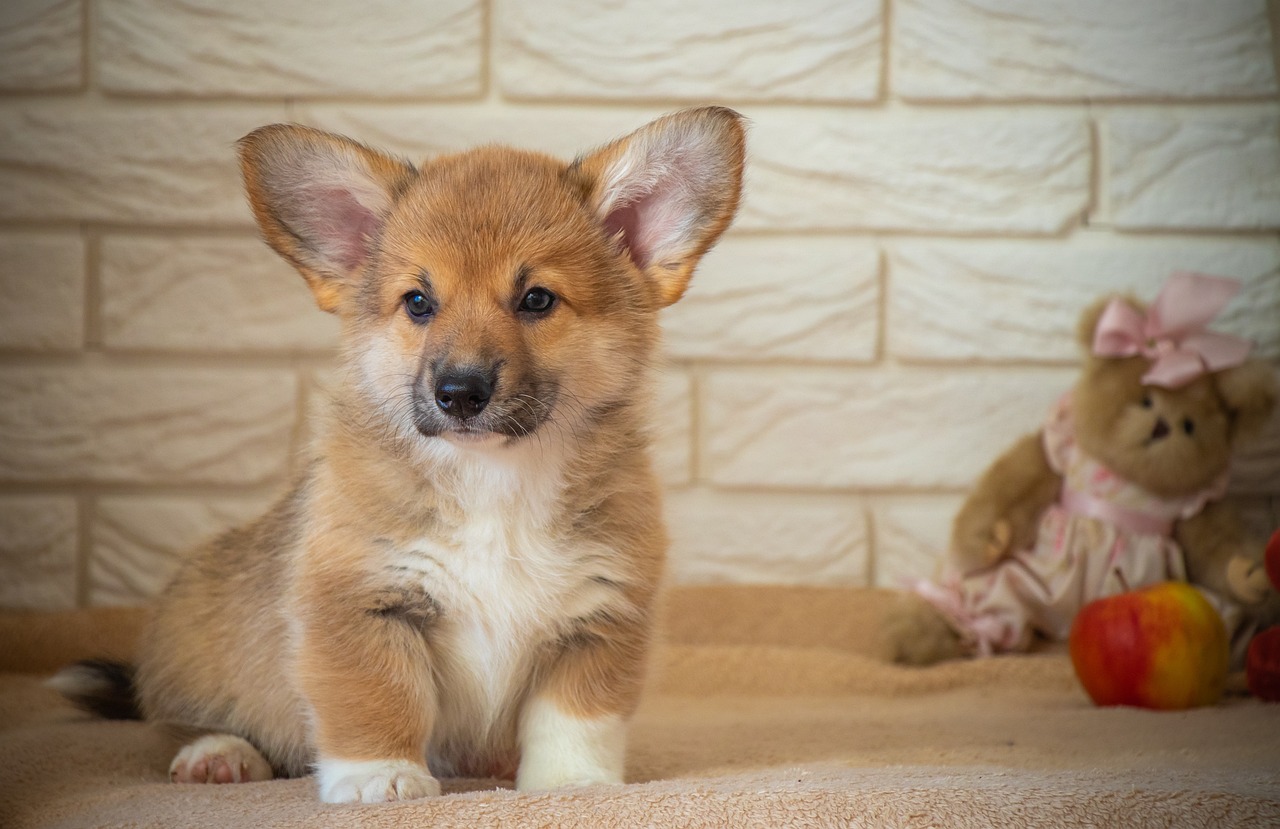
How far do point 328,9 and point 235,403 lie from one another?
83cm

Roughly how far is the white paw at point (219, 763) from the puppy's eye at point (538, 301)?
72cm

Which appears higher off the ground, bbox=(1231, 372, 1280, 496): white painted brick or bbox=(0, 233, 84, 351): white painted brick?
bbox=(0, 233, 84, 351): white painted brick

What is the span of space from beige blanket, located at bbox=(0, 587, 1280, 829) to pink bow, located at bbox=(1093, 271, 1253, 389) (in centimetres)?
61

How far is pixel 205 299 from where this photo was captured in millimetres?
2551

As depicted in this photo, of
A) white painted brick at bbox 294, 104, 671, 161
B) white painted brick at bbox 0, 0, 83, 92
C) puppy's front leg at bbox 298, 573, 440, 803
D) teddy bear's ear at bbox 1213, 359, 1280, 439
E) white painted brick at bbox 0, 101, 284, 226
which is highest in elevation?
white painted brick at bbox 0, 0, 83, 92

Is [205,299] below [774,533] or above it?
above

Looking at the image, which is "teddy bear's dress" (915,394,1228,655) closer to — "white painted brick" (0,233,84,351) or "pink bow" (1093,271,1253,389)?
"pink bow" (1093,271,1253,389)

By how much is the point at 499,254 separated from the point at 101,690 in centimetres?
102

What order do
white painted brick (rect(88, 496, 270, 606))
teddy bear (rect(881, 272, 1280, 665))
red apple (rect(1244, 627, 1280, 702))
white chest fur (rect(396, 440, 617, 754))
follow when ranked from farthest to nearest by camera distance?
white painted brick (rect(88, 496, 270, 606)) → teddy bear (rect(881, 272, 1280, 665)) → red apple (rect(1244, 627, 1280, 702)) → white chest fur (rect(396, 440, 617, 754))

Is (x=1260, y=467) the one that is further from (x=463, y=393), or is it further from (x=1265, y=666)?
(x=463, y=393)

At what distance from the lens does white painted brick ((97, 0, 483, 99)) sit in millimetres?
2381

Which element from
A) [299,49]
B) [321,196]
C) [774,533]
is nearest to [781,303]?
[774,533]

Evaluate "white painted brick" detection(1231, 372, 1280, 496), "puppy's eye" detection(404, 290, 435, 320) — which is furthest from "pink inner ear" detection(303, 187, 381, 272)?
"white painted brick" detection(1231, 372, 1280, 496)

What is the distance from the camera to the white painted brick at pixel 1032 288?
258cm
